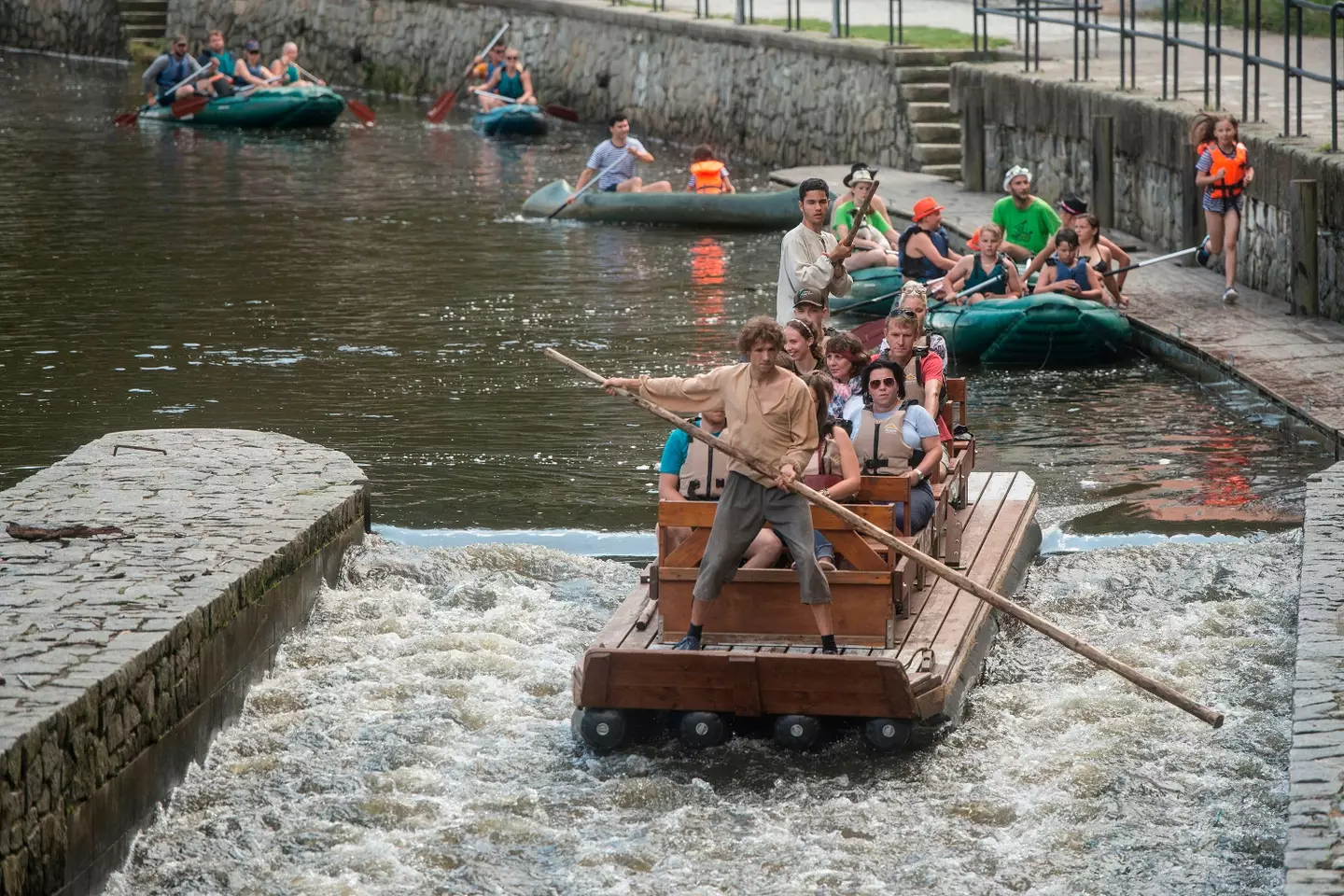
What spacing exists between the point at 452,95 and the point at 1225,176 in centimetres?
1794

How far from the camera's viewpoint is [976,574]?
32.1 ft

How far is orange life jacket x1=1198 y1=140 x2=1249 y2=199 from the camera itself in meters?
16.7

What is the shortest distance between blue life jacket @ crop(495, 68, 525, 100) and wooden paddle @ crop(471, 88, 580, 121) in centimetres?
9

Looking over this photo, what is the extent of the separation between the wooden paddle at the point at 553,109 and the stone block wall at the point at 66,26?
14.6m

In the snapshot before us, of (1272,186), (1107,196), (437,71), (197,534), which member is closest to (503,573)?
(197,534)

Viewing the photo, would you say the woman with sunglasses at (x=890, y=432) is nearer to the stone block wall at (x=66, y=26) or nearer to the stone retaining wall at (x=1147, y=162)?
the stone retaining wall at (x=1147, y=162)

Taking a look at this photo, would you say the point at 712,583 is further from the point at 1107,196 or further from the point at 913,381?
the point at 1107,196

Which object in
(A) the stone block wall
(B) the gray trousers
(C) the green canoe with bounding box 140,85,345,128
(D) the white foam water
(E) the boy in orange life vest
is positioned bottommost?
(D) the white foam water

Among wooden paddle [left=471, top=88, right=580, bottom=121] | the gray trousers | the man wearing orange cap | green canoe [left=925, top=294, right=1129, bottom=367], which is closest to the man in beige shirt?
the gray trousers

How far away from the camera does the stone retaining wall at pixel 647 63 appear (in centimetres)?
2623

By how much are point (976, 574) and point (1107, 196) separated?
446 inches

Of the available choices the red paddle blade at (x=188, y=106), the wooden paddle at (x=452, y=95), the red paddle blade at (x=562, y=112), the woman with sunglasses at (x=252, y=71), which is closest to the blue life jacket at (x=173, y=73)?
the woman with sunglasses at (x=252, y=71)

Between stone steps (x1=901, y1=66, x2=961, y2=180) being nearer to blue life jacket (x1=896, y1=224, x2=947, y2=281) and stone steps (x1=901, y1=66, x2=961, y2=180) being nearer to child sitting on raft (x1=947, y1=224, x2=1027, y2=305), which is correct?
blue life jacket (x1=896, y1=224, x2=947, y2=281)

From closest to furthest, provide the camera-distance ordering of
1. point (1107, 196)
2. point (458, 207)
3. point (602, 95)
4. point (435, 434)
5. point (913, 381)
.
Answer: point (913, 381)
point (435, 434)
point (1107, 196)
point (458, 207)
point (602, 95)
